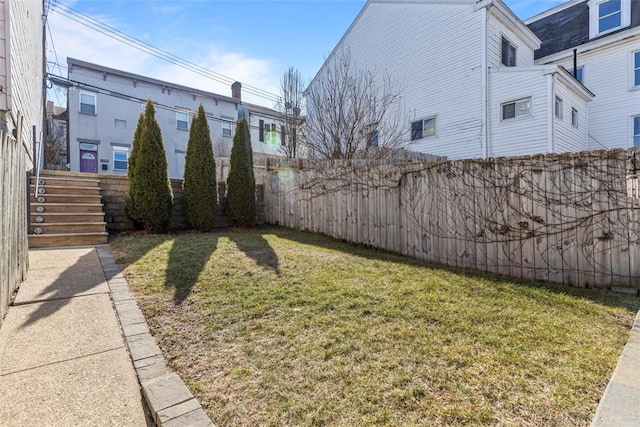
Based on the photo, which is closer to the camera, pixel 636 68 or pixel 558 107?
pixel 558 107

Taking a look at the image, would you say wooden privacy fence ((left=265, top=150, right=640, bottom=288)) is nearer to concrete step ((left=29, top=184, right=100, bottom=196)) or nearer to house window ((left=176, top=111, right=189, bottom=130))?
concrete step ((left=29, top=184, right=100, bottom=196))

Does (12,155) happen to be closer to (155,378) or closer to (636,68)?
(155,378)

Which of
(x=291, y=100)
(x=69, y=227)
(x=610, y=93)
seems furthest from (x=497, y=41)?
(x=69, y=227)

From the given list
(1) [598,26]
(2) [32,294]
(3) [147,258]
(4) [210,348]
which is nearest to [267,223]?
(3) [147,258]

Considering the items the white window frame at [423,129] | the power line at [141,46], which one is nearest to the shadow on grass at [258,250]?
the white window frame at [423,129]

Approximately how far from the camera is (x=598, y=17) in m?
13.6

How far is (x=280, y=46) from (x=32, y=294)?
1110 centimetres

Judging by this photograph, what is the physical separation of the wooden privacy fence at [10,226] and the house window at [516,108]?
12809mm

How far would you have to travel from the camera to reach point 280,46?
11922 mm

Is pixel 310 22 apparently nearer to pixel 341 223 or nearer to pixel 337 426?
pixel 341 223

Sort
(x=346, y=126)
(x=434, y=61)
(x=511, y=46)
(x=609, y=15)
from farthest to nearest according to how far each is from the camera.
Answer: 1. (x=609, y=15)
2. (x=434, y=61)
3. (x=511, y=46)
4. (x=346, y=126)

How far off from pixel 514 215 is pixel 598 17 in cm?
1490

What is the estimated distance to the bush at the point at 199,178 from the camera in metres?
7.90

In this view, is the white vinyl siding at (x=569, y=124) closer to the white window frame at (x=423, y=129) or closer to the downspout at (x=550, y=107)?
the downspout at (x=550, y=107)
